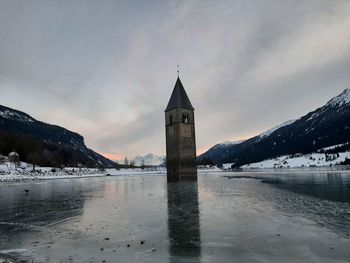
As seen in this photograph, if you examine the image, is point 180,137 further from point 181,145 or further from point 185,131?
point 185,131

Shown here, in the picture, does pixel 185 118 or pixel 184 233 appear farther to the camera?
pixel 185 118

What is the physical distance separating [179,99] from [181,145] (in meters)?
10.6

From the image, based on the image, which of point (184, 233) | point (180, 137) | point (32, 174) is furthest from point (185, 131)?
point (184, 233)

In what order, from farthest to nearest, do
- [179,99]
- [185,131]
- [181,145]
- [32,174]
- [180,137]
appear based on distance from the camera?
[32,174], [179,99], [185,131], [180,137], [181,145]

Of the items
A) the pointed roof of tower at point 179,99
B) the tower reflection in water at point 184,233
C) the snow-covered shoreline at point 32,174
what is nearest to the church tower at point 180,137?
the pointed roof of tower at point 179,99

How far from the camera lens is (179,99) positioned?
7319 centimetres

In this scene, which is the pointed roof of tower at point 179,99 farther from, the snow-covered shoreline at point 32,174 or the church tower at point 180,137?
the snow-covered shoreline at point 32,174

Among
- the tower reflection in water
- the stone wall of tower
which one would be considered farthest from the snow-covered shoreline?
the tower reflection in water

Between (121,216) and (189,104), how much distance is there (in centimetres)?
5893

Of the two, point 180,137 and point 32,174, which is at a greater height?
point 180,137

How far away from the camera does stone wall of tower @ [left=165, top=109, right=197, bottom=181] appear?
69688 millimetres

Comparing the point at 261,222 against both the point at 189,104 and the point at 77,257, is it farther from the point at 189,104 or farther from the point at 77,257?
the point at 189,104

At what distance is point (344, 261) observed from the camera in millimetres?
8875

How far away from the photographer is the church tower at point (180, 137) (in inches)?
2753
